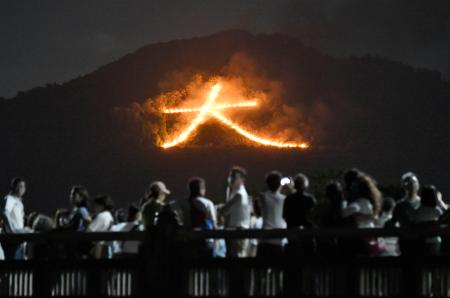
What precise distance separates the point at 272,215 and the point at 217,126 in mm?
66444

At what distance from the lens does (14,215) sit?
15.8m

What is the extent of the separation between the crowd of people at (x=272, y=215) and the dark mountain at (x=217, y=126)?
200ft

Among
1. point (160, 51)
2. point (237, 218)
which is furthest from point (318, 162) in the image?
point (237, 218)

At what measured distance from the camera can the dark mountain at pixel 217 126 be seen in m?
81.9

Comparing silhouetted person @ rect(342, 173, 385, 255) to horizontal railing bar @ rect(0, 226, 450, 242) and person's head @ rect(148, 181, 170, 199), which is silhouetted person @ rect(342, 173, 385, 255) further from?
person's head @ rect(148, 181, 170, 199)

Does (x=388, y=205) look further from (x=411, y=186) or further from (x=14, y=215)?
(x=14, y=215)

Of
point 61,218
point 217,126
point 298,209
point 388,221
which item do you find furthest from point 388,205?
point 217,126

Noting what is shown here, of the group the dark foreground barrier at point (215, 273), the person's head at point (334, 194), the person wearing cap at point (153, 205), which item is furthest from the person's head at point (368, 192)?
the person wearing cap at point (153, 205)

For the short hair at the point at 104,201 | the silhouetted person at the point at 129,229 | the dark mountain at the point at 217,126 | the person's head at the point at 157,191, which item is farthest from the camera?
the dark mountain at the point at 217,126

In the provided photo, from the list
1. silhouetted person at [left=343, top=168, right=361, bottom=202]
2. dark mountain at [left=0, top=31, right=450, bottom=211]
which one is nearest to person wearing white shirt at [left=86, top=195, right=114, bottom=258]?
silhouetted person at [left=343, top=168, right=361, bottom=202]

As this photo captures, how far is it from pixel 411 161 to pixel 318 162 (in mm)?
8947

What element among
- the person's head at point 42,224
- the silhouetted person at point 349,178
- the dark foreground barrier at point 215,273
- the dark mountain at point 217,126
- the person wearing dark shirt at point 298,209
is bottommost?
the dark foreground barrier at point 215,273

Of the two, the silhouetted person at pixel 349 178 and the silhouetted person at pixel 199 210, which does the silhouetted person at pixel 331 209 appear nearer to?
the silhouetted person at pixel 349 178

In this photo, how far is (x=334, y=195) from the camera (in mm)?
12602
